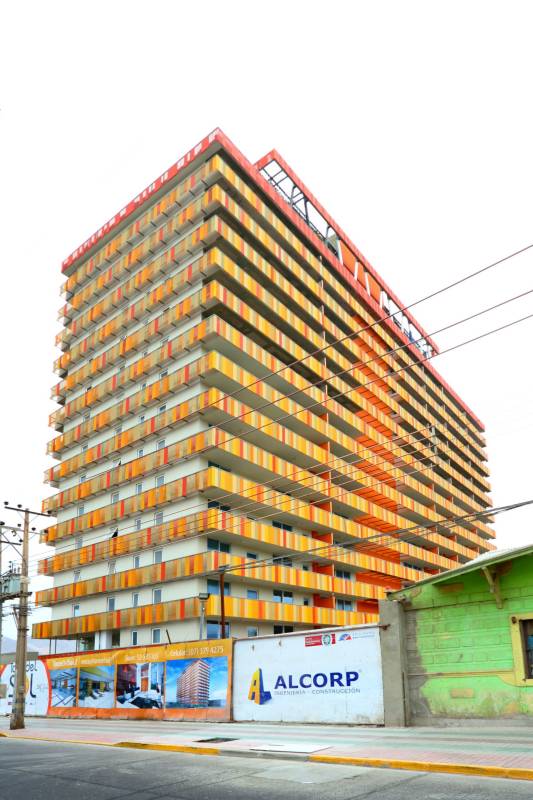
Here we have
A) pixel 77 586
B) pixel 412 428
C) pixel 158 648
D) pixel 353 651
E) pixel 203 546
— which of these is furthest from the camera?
pixel 412 428

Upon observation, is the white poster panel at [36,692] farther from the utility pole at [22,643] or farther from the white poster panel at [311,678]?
the white poster panel at [311,678]

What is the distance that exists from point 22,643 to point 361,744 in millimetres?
21426

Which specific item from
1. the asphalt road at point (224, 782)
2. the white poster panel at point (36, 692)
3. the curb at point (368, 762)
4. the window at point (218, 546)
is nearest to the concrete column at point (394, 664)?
the curb at point (368, 762)

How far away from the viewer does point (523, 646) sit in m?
16.7

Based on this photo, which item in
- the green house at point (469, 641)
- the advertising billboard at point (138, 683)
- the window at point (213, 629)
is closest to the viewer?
the green house at point (469, 641)

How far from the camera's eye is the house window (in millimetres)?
16516

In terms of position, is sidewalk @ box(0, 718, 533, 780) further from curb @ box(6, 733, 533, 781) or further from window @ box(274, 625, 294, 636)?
window @ box(274, 625, 294, 636)

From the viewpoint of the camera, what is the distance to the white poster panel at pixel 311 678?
19.7m

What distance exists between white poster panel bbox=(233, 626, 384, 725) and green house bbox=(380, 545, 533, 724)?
1.05 metres

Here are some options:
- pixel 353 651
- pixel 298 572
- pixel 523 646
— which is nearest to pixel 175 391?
pixel 298 572

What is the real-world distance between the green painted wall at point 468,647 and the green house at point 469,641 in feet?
0.08

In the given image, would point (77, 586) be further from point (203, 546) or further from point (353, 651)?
point (353, 651)

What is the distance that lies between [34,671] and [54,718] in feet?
14.3

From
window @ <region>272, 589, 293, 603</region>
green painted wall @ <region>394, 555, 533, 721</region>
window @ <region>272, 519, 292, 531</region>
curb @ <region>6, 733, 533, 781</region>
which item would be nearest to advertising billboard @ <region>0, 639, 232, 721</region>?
curb @ <region>6, 733, 533, 781</region>
